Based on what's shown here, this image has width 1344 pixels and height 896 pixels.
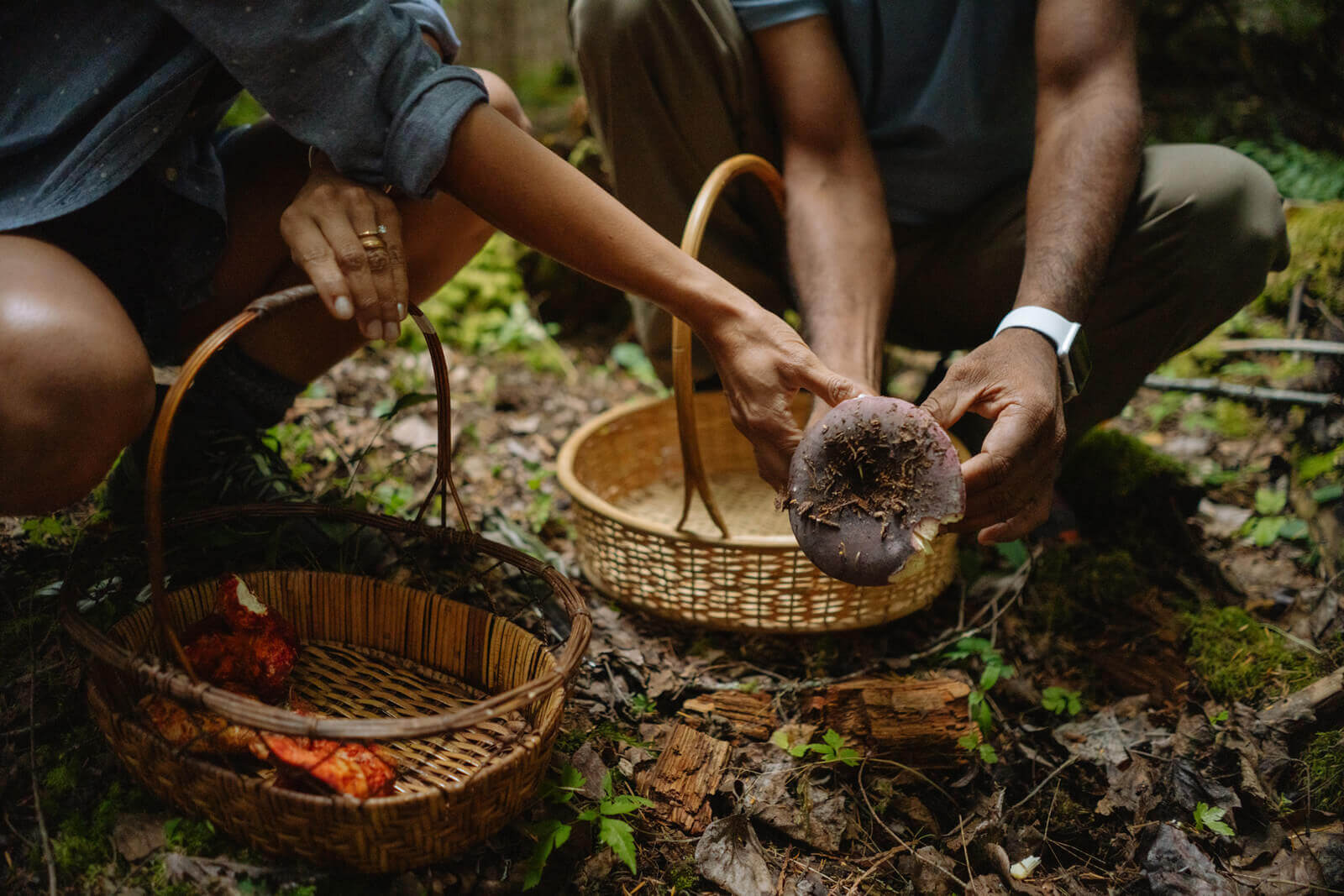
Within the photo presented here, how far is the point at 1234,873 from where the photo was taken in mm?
1533

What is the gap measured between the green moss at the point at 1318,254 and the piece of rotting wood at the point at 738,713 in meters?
2.40

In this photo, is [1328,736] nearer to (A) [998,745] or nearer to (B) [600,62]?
(A) [998,745]

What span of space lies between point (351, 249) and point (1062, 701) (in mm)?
1756


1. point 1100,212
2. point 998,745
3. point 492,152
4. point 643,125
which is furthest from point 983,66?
point 998,745

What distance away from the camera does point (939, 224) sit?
94.3 inches

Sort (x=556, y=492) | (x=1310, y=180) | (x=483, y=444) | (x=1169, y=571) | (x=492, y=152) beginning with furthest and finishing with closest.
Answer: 1. (x=1310, y=180)
2. (x=483, y=444)
3. (x=556, y=492)
4. (x=1169, y=571)
5. (x=492, y=152)

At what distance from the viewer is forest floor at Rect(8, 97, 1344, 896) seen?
4.67 ft

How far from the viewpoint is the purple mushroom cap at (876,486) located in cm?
149

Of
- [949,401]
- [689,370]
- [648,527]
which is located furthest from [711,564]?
[949,401]

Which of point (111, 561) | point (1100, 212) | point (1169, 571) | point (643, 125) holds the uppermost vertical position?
point (643, 125)

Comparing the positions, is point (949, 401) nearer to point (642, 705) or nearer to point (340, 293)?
point (642, 705)

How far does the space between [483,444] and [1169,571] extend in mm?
2087

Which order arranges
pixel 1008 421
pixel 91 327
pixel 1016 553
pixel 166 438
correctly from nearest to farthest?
pixel 166 438
pixel 91 327
pixel 1008 421
pixel 1016 553

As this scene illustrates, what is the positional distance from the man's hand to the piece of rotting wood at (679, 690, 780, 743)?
0.57 meters
